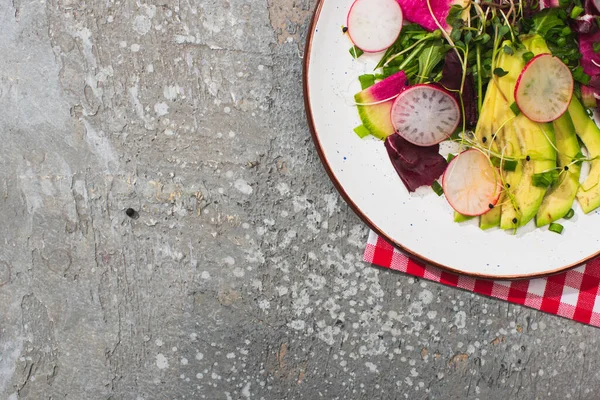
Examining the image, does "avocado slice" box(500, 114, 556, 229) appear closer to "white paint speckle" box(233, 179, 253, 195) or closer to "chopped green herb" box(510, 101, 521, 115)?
"chopped green herb" box(510, 101, 521, 115)

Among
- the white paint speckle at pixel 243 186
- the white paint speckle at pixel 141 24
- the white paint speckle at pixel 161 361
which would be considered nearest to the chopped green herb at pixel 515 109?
the white paint speckle at pixel 243 186

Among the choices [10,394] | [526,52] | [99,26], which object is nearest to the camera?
[526,52]

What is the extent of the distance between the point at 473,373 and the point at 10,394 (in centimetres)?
125

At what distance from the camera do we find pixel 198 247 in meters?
1.47

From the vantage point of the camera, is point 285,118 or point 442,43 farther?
point 285,118

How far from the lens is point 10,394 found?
1.52m

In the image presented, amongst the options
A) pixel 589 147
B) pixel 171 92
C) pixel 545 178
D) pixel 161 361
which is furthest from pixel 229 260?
pixel 589 147

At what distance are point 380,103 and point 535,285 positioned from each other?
61 cm

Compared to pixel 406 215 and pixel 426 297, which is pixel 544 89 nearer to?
pixel 406 215

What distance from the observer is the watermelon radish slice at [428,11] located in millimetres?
1258

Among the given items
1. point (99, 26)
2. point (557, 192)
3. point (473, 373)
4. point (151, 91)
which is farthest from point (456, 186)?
point (99, 26)

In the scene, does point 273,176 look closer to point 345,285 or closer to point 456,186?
point 345,285

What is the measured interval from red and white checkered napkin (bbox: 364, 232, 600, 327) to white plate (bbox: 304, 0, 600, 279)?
8cm

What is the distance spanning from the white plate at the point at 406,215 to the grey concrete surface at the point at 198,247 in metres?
0.13
